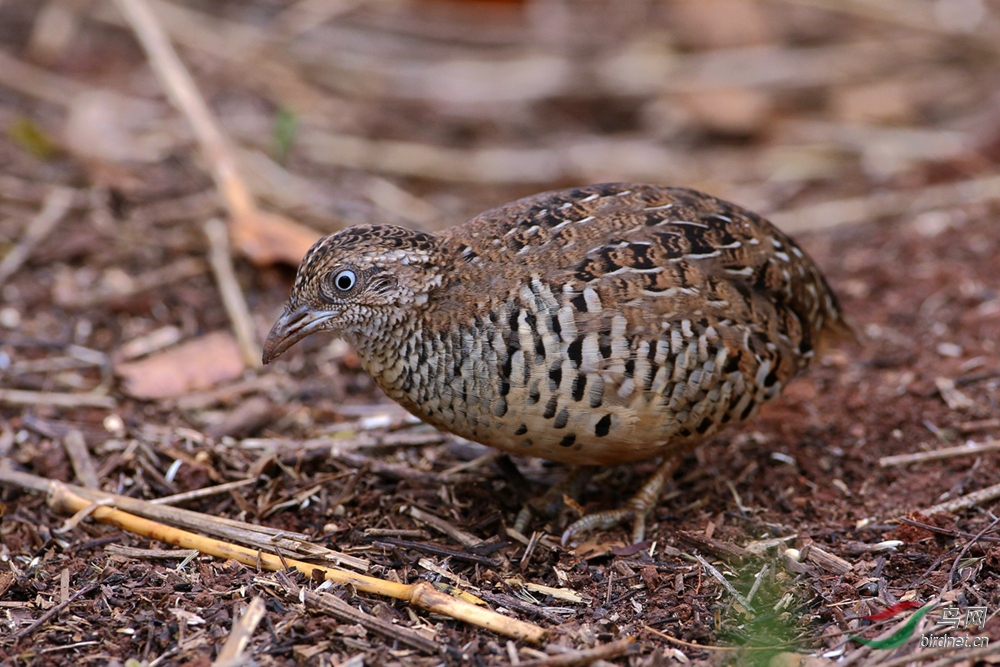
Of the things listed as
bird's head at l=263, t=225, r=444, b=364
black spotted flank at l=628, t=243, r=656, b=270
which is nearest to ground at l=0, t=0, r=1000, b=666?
bird's head at l=263, t=225, r=444, b=364

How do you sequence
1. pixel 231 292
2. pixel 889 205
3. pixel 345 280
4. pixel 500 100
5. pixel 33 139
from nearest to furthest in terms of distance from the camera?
pixel 345 280 → pixel 231 292 → pixel 33 139 → pixel 889 205 → pixel 500 100

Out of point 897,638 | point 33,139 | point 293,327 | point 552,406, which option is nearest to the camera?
point 897,638

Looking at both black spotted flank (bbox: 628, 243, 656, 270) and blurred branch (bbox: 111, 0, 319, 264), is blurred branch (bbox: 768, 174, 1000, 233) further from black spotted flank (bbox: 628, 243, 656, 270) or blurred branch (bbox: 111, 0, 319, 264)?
black spotted flank (bbox: 628, 243, 656, 270)

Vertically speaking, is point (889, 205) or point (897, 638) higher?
point (889, 205)

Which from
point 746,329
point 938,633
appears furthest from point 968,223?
point 938,633

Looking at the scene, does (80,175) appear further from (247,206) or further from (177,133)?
(247,206)

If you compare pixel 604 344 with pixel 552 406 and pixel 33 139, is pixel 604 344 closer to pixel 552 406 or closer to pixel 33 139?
pixel 552 406

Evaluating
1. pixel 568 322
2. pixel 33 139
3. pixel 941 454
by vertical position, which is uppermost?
pixel 33 139

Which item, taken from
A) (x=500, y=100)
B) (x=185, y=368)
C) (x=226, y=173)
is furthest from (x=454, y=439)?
(x=500, y=100)
